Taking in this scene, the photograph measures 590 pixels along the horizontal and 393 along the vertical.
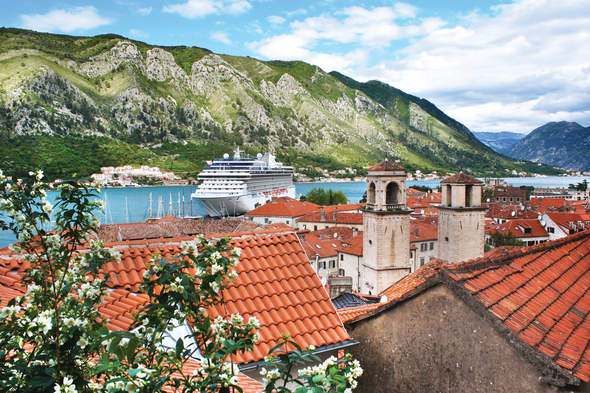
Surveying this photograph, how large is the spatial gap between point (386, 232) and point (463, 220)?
15.1ft

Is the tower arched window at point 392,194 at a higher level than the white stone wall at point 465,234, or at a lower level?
higher

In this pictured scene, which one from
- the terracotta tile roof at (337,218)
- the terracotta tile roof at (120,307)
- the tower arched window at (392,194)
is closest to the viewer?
the terracotta tile roof at (120,307)

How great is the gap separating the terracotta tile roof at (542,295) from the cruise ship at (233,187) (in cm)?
6155

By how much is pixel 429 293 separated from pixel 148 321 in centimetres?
305

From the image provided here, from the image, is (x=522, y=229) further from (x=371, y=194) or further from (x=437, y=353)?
(x=437, y=353)

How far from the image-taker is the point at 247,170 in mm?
70625

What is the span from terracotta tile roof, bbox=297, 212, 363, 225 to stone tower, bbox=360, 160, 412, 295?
18.9 metres

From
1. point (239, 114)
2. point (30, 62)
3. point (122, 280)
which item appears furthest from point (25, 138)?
point (122, 280)

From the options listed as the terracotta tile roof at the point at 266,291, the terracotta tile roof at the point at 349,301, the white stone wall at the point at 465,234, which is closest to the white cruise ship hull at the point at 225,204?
the white stone wall at the point at 465,234

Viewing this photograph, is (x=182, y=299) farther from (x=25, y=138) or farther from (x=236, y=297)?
(x=25, y=138)

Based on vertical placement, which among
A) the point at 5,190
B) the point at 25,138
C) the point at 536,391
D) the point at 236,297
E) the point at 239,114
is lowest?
the point at 536,391

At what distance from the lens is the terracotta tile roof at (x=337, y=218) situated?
4041 cm

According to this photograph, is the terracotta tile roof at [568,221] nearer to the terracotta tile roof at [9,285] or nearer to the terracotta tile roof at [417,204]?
the terracotta tile roof at [417,204]

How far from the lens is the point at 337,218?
41.9 m
